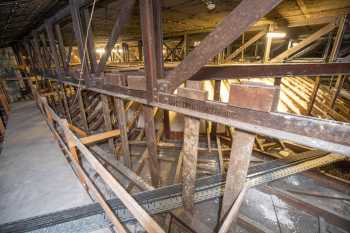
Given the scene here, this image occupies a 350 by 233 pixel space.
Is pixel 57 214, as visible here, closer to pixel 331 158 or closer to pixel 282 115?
pixel 282 115

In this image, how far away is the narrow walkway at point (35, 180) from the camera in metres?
2.63

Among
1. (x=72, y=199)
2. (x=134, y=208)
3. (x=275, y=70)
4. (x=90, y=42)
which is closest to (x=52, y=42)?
(x=90, y=42)

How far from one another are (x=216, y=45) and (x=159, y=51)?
0.94 metres

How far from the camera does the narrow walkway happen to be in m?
2.63

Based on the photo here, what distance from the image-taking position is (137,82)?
7.84ft

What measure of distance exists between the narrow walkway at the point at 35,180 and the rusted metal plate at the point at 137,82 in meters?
1.99

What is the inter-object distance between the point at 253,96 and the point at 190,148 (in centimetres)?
104

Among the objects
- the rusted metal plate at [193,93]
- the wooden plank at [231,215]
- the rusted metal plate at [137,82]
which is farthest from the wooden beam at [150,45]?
the wooden plank at [231,215]

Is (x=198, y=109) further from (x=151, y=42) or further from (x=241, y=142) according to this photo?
(x=151, y=42)

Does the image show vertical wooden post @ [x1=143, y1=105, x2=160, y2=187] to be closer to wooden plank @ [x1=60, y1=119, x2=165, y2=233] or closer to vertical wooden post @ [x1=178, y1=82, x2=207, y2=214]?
vertical wooden post @ [x1=178, y1=82, x2=207, y2=214]

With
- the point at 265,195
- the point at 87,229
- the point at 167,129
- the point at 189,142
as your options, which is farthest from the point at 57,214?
the point at 167,129

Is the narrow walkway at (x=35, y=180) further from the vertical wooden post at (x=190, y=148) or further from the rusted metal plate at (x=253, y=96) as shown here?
the rusted metal plate at (x=253, y=96)

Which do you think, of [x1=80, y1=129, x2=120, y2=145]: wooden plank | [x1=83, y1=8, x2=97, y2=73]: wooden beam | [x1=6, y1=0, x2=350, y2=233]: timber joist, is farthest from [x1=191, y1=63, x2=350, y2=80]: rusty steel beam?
[x1=80, y1=129, x2=120, y2=145]: wooden plank

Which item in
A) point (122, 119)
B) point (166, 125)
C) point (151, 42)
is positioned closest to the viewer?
point (151, 42)
